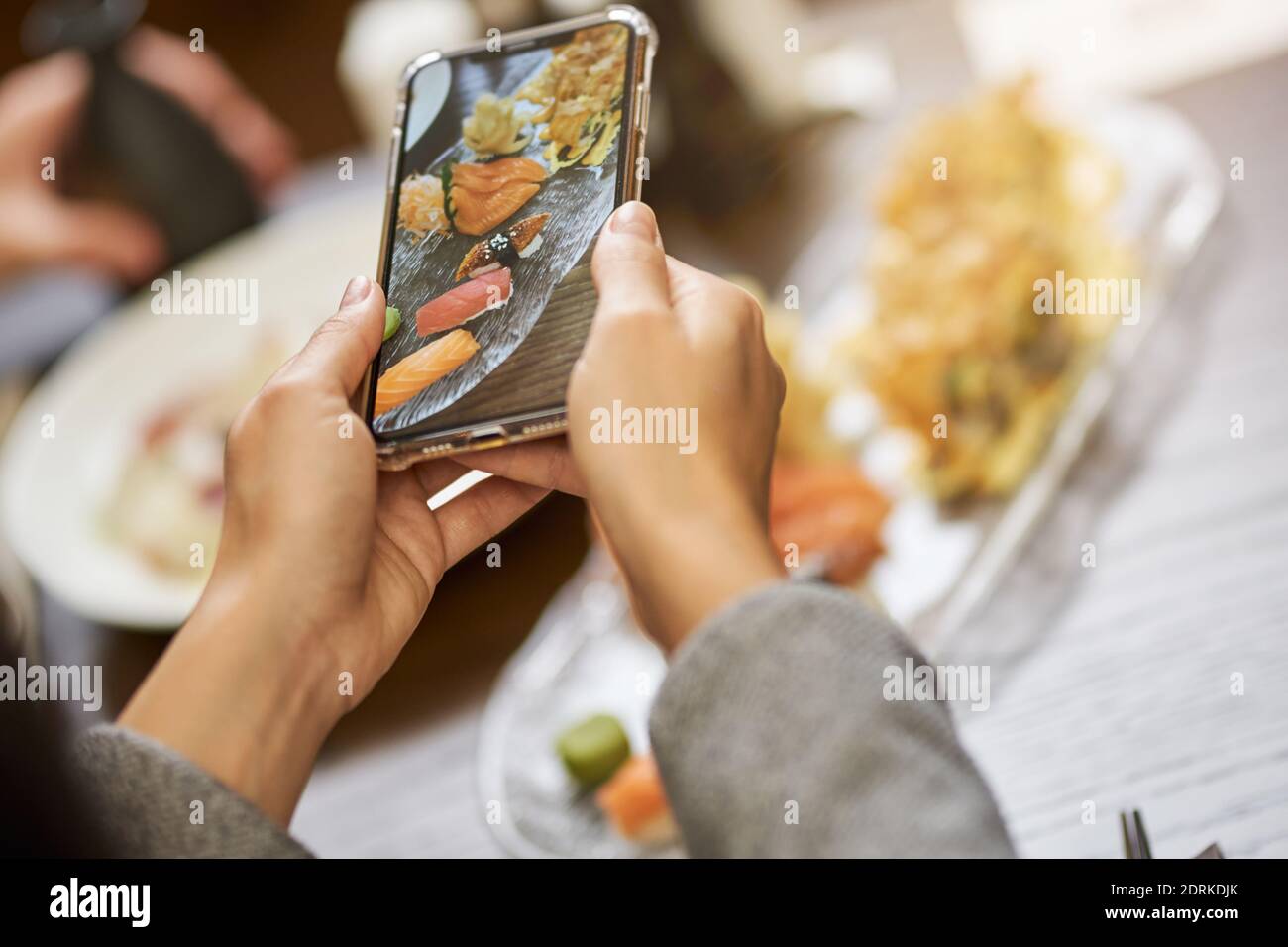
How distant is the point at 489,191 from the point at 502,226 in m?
0.02

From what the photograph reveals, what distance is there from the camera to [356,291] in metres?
0.58

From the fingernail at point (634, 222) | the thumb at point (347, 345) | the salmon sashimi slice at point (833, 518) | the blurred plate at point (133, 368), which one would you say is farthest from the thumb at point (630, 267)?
the blurred plate at point (133, 368)

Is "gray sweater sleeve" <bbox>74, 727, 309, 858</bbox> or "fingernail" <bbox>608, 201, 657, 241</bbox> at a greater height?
"fingernail" <bbox>608, 201, 657, 241</bbox>

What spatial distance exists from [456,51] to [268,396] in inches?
8.0

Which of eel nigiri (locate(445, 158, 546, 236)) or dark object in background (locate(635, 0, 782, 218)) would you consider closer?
eel nigiri (locate(445, 158, 546, 236))

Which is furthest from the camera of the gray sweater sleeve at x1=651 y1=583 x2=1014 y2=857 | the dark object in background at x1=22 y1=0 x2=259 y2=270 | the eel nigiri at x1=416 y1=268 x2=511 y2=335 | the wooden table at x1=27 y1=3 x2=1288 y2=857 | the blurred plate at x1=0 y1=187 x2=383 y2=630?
the dark object in background at x1=22 y1=0 x2=259 y2=270

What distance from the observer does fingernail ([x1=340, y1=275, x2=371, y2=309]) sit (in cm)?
57

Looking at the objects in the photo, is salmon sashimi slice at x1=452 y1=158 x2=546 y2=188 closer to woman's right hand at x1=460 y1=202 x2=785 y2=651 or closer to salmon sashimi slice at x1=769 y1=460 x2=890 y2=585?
woman's right hand at x1=460 y1=202 x2=785 y2=651

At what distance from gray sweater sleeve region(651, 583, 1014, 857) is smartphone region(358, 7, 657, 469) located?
0.13 m

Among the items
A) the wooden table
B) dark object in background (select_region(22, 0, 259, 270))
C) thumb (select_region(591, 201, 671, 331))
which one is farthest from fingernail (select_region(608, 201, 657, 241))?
dark object in background (select_region(22, 0, 259, 270))

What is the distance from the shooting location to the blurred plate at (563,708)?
80 centimetres

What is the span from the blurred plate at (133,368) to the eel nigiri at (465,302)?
531 mm

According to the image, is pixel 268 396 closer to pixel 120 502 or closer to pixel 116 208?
pixel 120 502

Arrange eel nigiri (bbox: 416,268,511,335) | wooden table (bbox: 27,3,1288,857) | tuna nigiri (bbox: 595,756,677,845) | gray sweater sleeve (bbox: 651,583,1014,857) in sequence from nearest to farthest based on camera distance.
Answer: gray sweater sleeve (bbox: 651,583,1014,857)
eel nigiri (bbox: 416,268,511,335)
wooden table (bbox: 27,3,1288,857)
tuna nigiri (bbox: 595,756,677,845)
